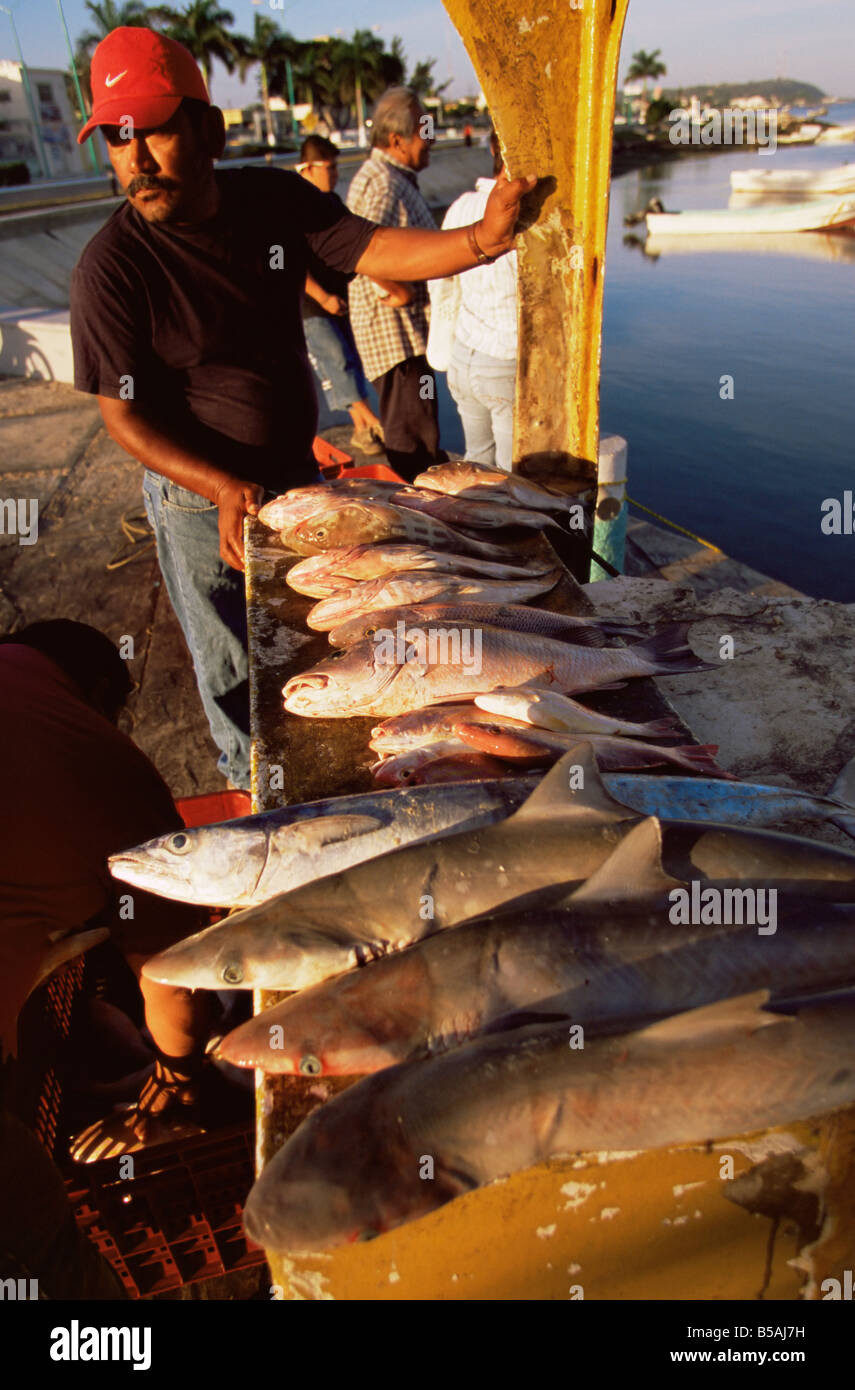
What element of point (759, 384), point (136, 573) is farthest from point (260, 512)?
point (759, 384)

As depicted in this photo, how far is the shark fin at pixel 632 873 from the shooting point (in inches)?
67.4

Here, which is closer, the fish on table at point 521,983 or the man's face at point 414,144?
the fish on table at point 521,983

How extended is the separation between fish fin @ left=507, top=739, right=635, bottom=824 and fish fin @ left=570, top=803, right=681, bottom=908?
217mm

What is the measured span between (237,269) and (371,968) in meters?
3.29

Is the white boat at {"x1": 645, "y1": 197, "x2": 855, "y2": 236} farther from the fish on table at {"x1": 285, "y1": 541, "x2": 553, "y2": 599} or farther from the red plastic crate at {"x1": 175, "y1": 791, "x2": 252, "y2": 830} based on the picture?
the red plastic crate at {"x1": 175, "y1": 791, "x2": 252, "y2": 830}

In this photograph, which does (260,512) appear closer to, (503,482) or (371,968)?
(503,482)

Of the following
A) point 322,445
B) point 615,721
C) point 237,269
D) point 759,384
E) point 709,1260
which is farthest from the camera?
point 759,384

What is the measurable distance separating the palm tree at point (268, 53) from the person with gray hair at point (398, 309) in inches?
2963

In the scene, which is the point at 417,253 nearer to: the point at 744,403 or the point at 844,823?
the point at 844,823

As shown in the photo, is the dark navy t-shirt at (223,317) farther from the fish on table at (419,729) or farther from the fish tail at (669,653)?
the fish tail at (669,653)

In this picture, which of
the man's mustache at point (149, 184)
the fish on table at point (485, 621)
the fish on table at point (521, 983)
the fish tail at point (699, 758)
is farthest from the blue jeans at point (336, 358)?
the fish on table at point (521, 983)

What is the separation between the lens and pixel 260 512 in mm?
3697

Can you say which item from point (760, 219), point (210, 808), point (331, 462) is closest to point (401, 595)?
point (210, 808)

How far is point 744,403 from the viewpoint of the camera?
15797mm
